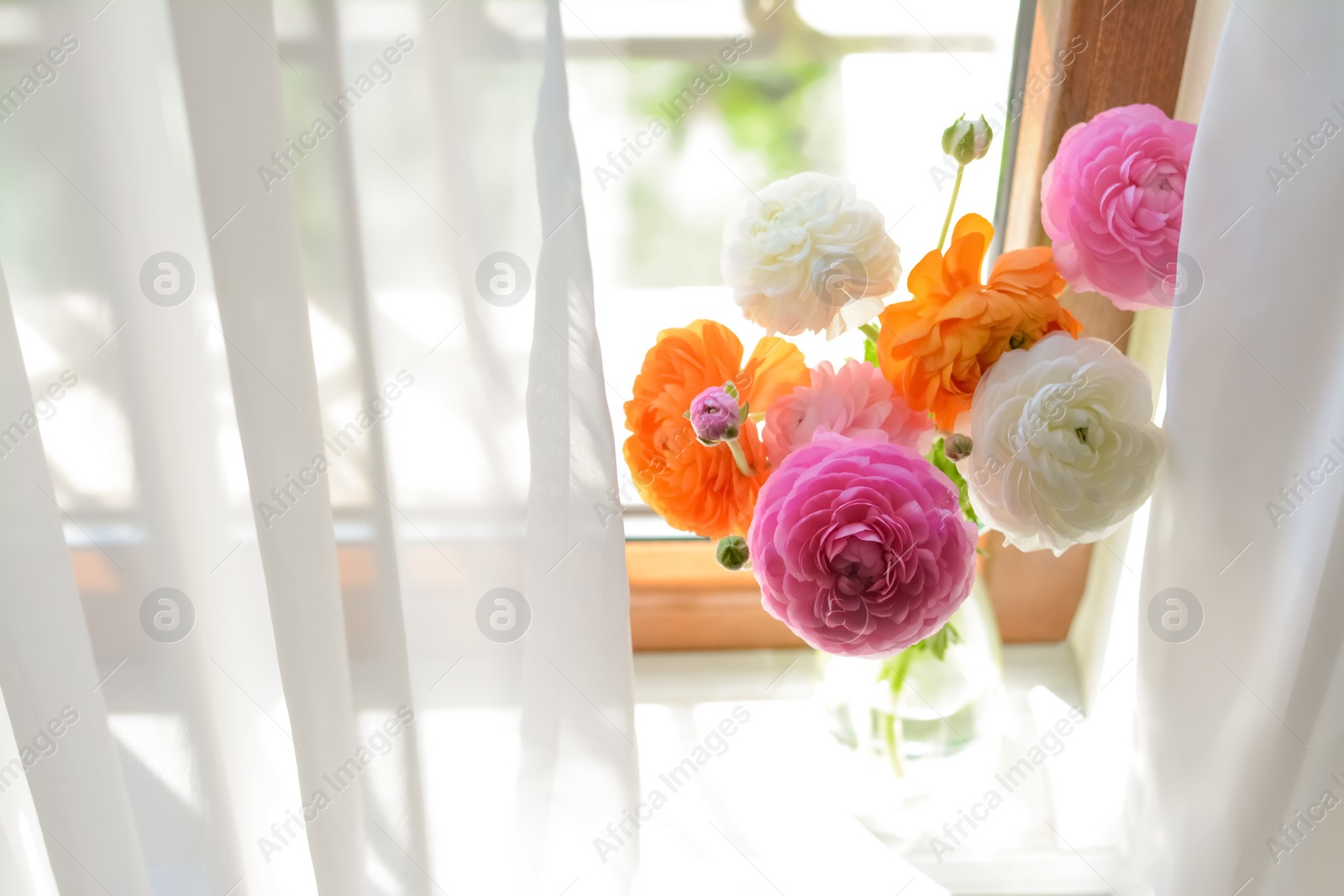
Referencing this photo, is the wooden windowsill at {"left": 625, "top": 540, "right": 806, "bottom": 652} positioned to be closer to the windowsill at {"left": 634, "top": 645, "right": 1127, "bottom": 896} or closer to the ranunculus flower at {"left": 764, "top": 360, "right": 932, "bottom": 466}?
the windowsill at {"left": 634, "top": 645, "right": 1127, "bottom": 896}

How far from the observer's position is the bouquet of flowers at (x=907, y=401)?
1.80ft

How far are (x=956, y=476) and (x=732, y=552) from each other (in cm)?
18

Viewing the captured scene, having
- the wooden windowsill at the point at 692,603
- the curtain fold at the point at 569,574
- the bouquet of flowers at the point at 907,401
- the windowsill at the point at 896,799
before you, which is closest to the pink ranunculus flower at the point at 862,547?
the bouquet of flowers at the point at 907,401

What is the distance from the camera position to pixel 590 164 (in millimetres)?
748

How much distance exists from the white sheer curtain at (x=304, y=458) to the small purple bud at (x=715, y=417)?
0.06 m

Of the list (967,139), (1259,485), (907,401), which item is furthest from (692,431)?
(1259,485)

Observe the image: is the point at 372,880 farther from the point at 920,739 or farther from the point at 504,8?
the point at 504,8

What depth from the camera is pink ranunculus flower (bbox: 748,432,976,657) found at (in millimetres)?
541

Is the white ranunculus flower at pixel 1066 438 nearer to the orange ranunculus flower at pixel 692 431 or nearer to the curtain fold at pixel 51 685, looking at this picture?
the orange ranunculus flower at pixel 692 431

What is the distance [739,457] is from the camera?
61 cm

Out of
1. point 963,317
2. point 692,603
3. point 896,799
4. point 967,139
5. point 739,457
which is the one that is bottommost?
point 896,799

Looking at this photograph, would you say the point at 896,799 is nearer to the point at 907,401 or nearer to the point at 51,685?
the point at 907,401

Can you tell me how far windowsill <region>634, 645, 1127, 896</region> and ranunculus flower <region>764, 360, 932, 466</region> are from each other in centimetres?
29

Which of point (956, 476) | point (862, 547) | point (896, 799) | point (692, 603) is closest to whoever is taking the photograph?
point (862, 547)
